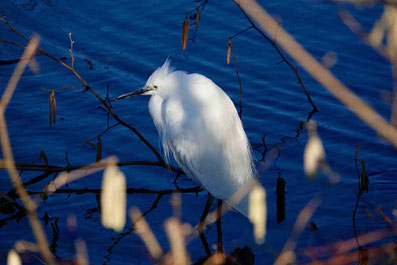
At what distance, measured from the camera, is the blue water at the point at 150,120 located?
3.39 metres

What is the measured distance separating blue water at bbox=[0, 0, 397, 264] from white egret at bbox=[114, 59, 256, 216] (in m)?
0.24

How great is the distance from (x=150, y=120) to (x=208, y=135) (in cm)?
120

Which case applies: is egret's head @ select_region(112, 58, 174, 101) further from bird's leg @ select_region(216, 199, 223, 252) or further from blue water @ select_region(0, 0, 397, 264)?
bird's leg @ select_region(216, 199, 223, 252)

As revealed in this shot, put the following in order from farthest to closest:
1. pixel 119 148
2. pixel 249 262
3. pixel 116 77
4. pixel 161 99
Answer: pixel 116 77
pixel 119 148
pixel 161 99
pixel 249 262

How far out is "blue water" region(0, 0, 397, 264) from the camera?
3.39 metres

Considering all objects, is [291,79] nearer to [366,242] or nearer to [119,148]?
[119,148]

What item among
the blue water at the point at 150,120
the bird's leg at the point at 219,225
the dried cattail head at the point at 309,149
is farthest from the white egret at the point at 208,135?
the dried cattail head at the point at 309,149

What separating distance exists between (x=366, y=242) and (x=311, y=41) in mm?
2487

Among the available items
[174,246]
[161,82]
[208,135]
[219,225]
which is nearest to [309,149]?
[208,135]

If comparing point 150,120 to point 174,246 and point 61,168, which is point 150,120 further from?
point 174,246

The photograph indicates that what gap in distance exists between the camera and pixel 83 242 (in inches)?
129

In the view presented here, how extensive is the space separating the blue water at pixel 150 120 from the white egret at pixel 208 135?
243 millimetres

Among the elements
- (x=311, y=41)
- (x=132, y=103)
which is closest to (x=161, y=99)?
(x=132, y=103)

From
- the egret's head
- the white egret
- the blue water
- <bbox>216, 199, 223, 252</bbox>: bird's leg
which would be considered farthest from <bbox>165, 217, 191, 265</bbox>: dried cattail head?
the egret's head
